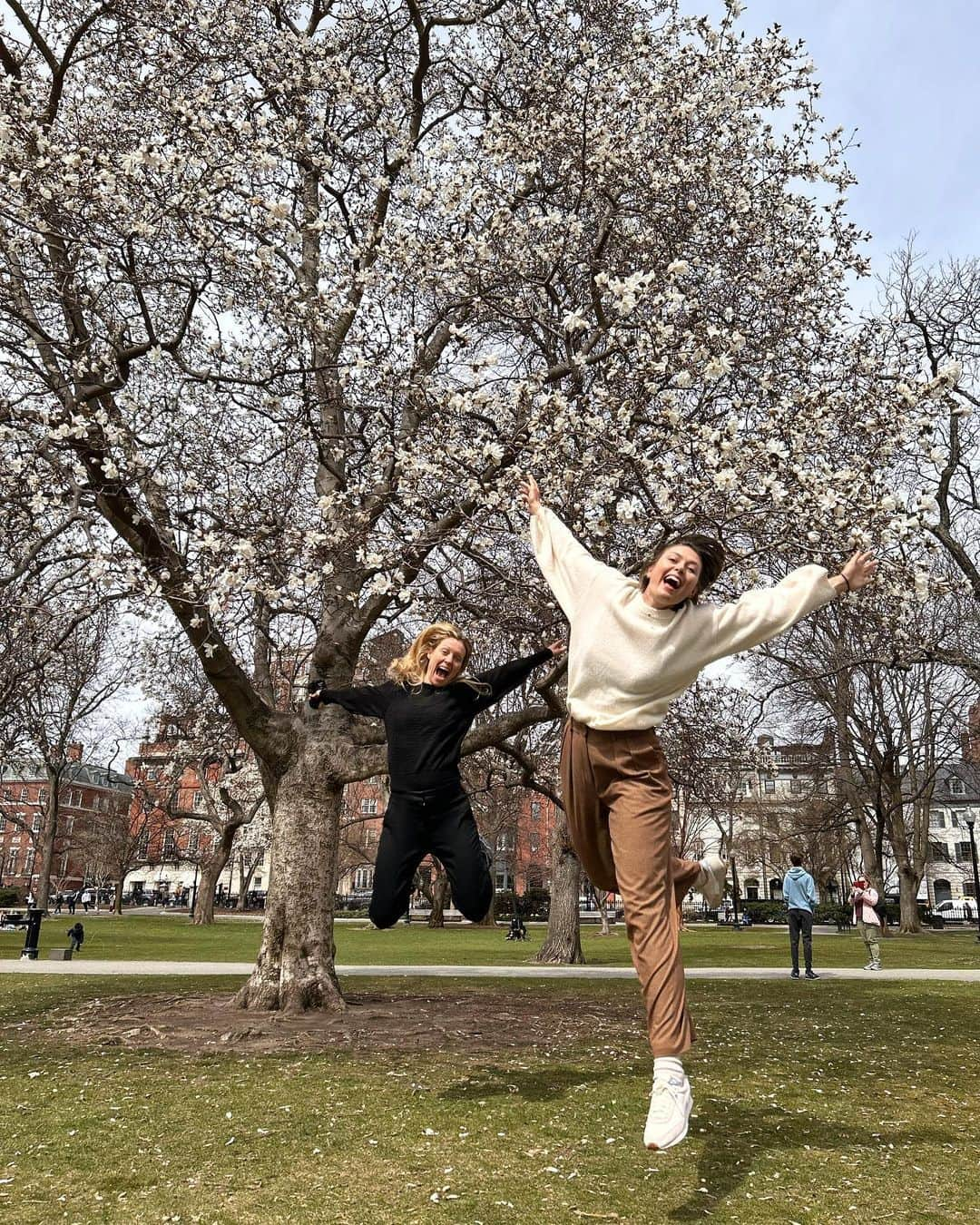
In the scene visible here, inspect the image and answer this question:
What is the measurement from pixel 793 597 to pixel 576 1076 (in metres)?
5.05

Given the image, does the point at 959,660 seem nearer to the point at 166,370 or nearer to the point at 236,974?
the point at 166,370

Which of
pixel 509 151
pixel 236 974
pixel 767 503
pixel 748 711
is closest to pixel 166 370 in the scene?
pixel 509 151

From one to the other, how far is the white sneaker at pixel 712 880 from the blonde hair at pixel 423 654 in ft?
5.41

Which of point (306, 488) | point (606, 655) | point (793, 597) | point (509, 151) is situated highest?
point (509, 151)

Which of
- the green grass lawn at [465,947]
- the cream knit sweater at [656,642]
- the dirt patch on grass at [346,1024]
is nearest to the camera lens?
the cream knit sweater at [656,642]

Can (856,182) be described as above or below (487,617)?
above

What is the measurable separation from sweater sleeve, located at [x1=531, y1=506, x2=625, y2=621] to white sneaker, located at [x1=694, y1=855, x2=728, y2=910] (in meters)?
1.55

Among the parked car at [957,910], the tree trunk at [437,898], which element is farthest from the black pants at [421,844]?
the parked car at [957,910]

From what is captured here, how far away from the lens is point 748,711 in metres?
19.8

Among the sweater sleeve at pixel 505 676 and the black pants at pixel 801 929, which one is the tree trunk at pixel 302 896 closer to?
the sweater sleeve at pixel 505 676

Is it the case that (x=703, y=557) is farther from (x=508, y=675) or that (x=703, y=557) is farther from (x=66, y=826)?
(x=66, y=826)

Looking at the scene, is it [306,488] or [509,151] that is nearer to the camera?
[509,151]

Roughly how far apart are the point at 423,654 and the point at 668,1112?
9.62 feet

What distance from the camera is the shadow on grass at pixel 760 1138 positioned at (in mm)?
5379
